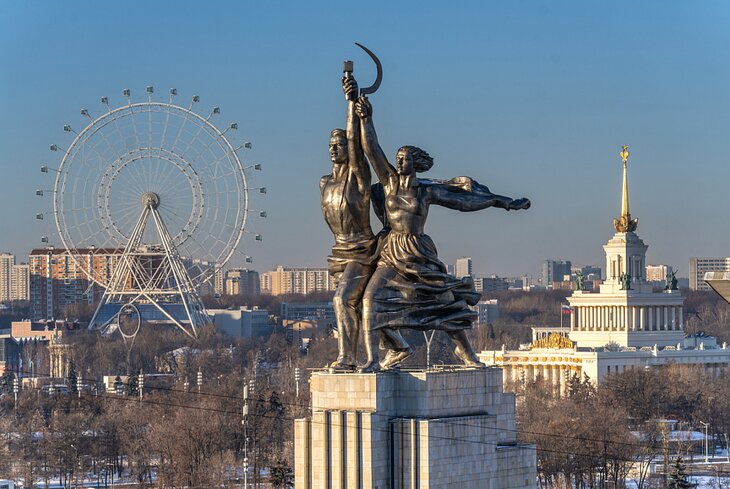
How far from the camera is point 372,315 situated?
39.6 m

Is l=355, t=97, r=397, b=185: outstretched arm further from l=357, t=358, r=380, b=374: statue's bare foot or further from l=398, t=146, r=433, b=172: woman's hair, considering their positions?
l=357, t=358, r=380, b=374: statue's bare foot

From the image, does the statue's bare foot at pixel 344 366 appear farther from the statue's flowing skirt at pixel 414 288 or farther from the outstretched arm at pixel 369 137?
the outstretched arm at pixel 369 137

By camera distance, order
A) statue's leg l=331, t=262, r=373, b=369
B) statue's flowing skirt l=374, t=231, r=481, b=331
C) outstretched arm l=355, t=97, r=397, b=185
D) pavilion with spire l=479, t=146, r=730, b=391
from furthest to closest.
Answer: pavilion with spire l=479, t=146, r=730, b=391, statue's leg l=331, t=262, r=373, b=369, statue's flowing skirt l=374, t=231, r=481, b=331, outstretched arm l=355, t=97, r=397, b=185

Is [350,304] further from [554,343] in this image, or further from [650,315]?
[650,315]

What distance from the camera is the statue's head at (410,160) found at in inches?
1563

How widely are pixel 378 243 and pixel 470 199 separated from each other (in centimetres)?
176

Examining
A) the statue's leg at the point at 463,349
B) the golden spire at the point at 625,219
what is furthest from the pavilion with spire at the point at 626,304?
the statue's leg at the point at 463,349

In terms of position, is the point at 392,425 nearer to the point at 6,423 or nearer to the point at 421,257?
the point at 421,257

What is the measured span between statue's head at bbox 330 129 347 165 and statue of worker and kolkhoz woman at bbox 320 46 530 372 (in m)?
0.02

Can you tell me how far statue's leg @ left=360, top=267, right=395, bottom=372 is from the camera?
129 ft

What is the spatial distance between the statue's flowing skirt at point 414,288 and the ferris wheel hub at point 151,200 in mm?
127576

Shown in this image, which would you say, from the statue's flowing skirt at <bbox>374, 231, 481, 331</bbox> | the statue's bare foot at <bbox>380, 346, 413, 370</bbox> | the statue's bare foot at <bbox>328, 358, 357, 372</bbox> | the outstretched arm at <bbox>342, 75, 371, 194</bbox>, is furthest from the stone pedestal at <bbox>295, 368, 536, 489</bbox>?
the outstretched arm at <bbox>342, 75, 371, 194</bbox>

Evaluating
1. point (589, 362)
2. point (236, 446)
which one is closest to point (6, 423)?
point (236, 446)

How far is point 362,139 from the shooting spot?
39375 mm
